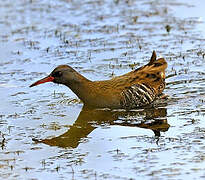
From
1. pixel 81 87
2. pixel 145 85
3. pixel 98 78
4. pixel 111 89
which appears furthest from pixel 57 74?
pixel 98 78

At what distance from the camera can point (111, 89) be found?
11016 millimetres

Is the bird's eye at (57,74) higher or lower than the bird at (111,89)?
higher

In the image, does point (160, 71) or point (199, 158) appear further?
point (160, 71)

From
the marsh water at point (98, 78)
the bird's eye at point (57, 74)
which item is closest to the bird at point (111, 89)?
the bird's eye at point (57, 74)

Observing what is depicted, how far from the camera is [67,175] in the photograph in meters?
7.92

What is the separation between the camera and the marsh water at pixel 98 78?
8273 millimetres

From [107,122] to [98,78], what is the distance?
2655 millimetres

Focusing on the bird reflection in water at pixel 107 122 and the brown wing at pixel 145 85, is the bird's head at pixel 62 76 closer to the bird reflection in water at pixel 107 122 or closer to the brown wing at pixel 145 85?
the bird reflection in water at pixel 107 122

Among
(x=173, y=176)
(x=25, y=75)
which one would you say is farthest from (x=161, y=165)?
(x=25, y=75)

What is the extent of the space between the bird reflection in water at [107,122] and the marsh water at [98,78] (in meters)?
0.01

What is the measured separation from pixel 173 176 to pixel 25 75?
6.20 metres

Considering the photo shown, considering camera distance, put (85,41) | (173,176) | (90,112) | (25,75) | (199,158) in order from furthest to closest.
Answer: (85,41) → (25,75) → (90,112) → (199,158) → (173,176)

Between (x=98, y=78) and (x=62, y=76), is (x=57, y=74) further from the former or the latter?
(x=98, y=78)

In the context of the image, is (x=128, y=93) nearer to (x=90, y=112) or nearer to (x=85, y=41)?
(x=90, y=112)
